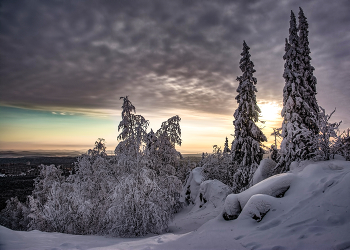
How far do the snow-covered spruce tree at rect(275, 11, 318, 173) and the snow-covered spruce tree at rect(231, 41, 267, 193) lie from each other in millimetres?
3515

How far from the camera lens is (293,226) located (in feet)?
20.1

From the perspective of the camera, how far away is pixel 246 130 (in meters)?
20.4

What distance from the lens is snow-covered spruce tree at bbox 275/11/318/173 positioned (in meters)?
14.7

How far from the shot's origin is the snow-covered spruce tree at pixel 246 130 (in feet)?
64.6

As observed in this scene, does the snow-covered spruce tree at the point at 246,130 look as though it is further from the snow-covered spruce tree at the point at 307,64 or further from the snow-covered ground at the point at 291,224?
the snow-covered ground at the point at 291,224

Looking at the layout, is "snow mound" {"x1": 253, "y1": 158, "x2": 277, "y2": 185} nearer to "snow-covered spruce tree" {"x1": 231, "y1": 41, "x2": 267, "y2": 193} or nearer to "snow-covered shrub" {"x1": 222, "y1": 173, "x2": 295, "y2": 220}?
"snow-covered spruce tree" {"x1": 231, "y1": 41, "x2": 267, "y2": 193}

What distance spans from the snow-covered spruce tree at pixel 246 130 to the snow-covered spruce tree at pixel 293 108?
3.51m

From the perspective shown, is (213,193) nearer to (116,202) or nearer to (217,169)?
(217,169)

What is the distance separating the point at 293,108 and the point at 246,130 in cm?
507

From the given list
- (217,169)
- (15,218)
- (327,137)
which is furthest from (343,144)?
(15,218)

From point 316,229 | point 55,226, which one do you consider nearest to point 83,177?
point 55,226

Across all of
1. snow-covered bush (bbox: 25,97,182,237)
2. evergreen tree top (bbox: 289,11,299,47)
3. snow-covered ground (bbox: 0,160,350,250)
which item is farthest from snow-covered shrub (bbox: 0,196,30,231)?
evergreen tree top (bbox: 289,11,299,47)

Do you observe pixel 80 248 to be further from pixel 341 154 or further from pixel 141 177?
pixel 341 154

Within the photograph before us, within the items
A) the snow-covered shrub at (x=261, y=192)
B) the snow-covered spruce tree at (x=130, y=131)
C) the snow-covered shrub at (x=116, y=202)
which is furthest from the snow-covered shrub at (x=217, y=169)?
the snow-covered shrub at (x=261, y=192)
